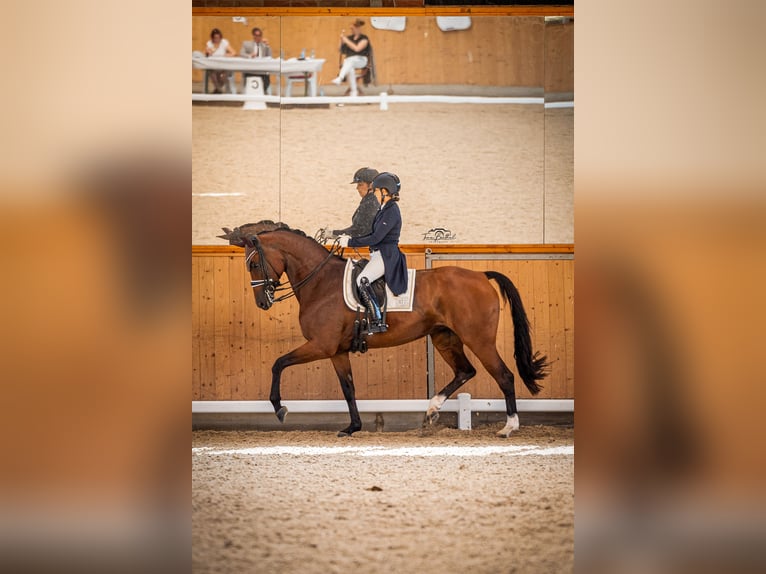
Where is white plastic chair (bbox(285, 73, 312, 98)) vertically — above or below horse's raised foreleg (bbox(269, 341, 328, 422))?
above

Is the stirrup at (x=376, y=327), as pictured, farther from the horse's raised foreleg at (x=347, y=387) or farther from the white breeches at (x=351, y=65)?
the white breeches at (x=351, y=65)

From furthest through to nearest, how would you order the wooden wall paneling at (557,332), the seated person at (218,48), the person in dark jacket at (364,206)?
the seated person at (218,48) → the wooden wall paneling at (557,332) → the person in dark jacket at (364,206)

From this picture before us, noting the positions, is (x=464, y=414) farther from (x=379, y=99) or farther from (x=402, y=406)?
(x=379, y=99)

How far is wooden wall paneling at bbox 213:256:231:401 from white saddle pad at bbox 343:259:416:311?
1.15 meters

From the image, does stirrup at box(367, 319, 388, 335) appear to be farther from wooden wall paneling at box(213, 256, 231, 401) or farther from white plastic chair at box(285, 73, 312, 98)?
white plastic chair at box(285, 73, 312, 98)

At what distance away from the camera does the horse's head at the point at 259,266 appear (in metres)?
6.24

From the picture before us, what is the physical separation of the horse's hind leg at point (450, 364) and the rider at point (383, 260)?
60 centimetres

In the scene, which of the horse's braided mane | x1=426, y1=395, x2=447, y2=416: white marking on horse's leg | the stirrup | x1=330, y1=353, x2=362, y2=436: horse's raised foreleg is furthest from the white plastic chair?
x1=426, y1=395, x2=447, y2=416: white marking on horse's leg

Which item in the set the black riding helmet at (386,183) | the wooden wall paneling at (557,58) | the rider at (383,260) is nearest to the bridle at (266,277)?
the rider at (383,260)

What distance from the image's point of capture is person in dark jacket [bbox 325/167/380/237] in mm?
6664

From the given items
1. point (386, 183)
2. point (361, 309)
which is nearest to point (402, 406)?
point (361, 309)

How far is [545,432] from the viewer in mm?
6539
